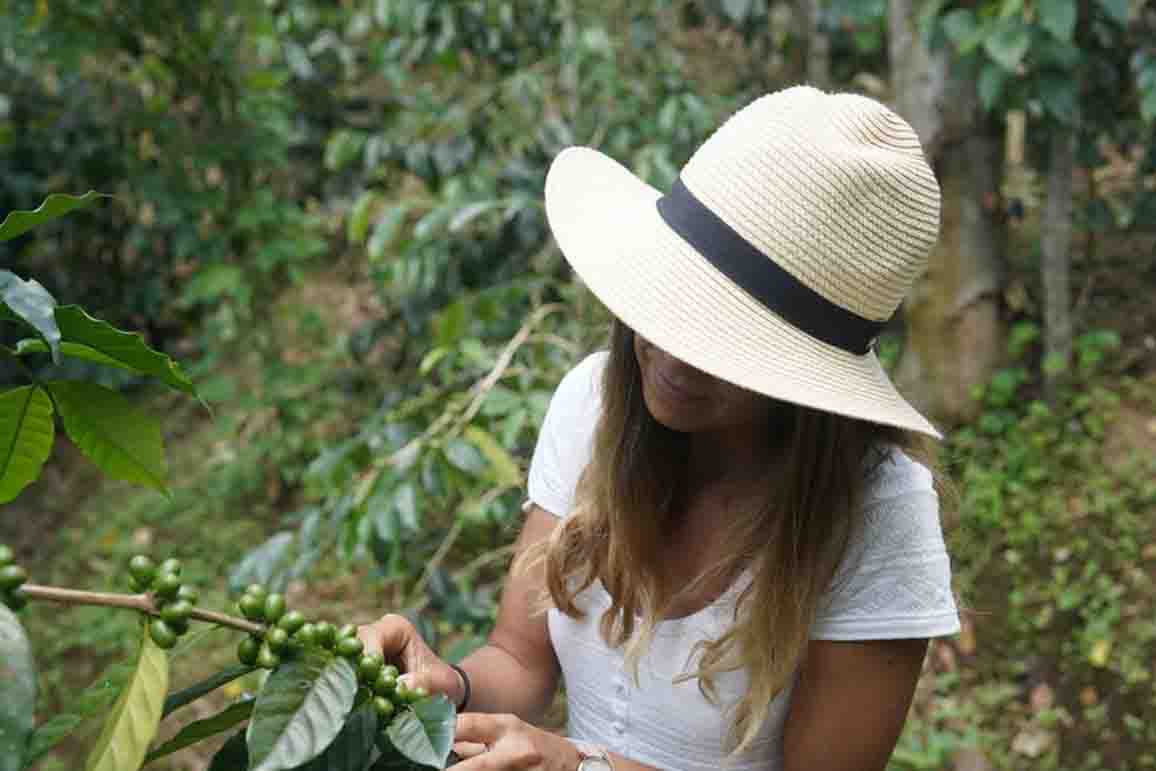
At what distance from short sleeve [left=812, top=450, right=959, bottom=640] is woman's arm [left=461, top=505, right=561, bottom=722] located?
38cm

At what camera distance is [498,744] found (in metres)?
1.16

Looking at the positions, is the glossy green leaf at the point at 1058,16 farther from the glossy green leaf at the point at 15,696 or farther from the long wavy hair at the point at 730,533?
the glossy green leaf at the point at 15,696

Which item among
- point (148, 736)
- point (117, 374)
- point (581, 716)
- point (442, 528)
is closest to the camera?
point (148, 736)

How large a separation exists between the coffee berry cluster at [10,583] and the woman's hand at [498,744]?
18.5 inches

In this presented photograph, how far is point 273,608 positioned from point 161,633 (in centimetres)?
11

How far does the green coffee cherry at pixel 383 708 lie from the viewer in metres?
0.97

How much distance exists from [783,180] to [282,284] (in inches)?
135

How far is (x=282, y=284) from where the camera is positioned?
4.34 meters

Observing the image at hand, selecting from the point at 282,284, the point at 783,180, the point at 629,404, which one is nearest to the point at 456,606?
the point at 629,404

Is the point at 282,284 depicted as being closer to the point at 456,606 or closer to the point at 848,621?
the point at 456,606

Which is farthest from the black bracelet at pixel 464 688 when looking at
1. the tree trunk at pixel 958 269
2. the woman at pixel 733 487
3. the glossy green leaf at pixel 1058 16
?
the tree trunk at pixel 958 269

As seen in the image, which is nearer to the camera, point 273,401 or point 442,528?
point 442,528

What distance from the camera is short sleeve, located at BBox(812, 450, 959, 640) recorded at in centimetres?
130

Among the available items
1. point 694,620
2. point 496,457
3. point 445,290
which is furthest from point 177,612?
point 445,290
